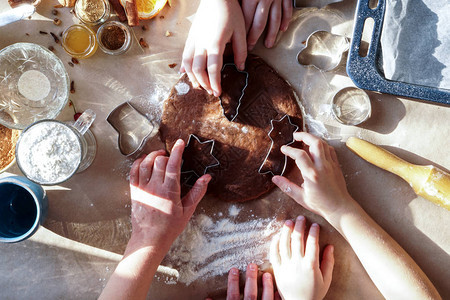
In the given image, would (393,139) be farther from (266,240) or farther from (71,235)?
(71,235)

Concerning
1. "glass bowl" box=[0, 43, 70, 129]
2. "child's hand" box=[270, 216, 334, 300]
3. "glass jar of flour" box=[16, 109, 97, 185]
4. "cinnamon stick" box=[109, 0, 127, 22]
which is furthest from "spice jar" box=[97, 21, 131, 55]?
"child's hand" box=[270, 216, 334, 300]

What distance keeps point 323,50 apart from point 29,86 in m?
0.84

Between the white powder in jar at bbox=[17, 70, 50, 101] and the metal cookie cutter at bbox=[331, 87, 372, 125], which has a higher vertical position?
the metal cookie cutter at bbox=[331, 87, 372, 125]

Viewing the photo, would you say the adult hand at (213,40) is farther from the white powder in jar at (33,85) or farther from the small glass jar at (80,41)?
the white powder in jar at (33,85)

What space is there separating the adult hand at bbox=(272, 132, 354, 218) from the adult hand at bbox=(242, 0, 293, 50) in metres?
0.29

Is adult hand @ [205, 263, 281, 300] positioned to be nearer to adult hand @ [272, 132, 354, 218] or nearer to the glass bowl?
adult hand @ [272, 132, 354, 218]

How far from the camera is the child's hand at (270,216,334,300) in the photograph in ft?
3.52

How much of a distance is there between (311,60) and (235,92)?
0.79 feet

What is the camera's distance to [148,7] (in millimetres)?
1117

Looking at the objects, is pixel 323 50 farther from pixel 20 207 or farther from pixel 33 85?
pixel 20 207

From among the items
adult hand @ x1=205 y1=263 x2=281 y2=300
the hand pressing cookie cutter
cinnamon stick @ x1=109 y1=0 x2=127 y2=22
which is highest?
cinnamon stick @ x1=109 y1=0 x2=127 y2=22

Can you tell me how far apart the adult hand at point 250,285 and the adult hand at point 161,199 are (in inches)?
8.2

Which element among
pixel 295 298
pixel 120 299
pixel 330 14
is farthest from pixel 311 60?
pixel 120 299

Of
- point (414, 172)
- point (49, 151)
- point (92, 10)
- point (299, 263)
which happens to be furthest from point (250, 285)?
point (92, 10)
